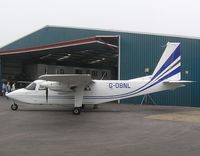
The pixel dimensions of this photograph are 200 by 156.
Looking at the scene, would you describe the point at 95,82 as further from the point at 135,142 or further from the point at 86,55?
the point at 86,55

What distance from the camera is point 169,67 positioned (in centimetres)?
2441

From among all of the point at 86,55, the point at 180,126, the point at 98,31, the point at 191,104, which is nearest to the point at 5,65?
the point at 86,55

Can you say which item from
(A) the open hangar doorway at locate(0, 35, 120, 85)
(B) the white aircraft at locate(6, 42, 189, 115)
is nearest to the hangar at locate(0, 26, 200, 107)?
(A) the open hangar doorway at locate(0, 35, 120, 85)

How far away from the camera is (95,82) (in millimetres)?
23906

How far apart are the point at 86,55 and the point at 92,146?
31582 millimetres

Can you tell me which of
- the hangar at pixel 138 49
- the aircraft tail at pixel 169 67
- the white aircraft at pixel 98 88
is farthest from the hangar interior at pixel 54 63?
the white aircraft at pixel 98 88

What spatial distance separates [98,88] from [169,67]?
4.78m

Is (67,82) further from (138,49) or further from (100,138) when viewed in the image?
(100,138)

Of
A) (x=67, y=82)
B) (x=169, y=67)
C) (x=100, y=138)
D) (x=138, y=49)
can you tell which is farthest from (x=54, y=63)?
(x=100, y=138)

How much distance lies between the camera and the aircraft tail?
2412cm

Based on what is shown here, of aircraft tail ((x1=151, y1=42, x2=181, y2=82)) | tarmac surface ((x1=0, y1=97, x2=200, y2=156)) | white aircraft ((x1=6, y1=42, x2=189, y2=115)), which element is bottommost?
tarmac surface ((x1=0, y1=97, x2=200, y2=156))

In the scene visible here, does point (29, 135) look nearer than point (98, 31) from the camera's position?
Yes

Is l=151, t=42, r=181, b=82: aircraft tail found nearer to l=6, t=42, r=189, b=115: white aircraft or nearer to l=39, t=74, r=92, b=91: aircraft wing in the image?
l=6, t=42, r=189, b=115: white aircraft

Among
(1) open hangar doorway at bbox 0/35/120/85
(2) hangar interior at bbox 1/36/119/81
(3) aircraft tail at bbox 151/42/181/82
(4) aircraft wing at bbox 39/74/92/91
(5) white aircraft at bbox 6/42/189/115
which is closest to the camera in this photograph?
(4) aircraft wing at bbox 39/74/92/91
